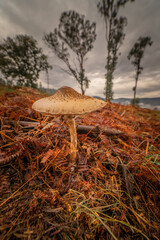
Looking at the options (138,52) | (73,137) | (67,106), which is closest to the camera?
(67,106)

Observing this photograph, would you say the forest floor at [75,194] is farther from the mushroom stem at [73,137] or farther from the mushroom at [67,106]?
the mushroom at [67,106]

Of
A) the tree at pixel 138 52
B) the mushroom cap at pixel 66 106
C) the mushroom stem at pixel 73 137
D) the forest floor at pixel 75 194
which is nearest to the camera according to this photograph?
the forest floor at pixel 75 194

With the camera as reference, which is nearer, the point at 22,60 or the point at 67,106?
the point at 67,106

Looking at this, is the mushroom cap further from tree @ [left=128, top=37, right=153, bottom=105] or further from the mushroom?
tree @ [left=128, top=37, right=153, bottom=105]

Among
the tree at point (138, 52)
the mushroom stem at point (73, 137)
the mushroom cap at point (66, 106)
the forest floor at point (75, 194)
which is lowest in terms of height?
the forest floor at point (75, 194)

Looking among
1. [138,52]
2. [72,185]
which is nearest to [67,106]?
[72,185]

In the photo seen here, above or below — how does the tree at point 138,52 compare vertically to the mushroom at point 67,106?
above

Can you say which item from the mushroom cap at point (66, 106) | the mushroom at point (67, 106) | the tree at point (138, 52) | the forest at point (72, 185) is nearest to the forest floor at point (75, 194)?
the forest at point (72, 185)

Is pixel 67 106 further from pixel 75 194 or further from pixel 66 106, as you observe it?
pixel 75 194

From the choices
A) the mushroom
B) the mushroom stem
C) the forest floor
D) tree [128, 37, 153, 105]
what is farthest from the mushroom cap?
tree [128, 37, 153, 105]

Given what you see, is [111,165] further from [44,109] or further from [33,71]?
[33,71]

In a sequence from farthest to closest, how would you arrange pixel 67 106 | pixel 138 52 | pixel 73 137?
pixel 138 52 → pixel 73 137 → pixel 67 106
